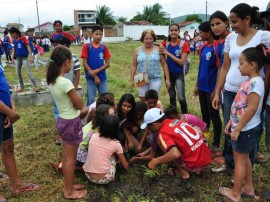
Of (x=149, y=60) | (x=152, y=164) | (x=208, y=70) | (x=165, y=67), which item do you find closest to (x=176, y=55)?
(x=165, y=67)

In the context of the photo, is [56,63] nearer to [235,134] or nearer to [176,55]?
[235,134]

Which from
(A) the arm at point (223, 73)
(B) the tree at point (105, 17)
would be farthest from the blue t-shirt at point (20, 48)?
(B) the tree at point (105, 17)

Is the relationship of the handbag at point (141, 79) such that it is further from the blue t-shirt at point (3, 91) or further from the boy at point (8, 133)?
the blue t-shirt at point (3, 91)

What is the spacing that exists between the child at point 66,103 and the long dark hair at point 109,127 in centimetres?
Answer: 35

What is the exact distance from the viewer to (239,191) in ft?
8.66

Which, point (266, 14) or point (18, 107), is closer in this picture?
point (266, 14)

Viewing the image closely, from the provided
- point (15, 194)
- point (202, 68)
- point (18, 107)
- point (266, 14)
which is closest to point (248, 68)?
point (266, 14)

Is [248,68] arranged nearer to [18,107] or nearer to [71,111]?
[71,111]

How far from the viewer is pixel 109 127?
9.77 feet

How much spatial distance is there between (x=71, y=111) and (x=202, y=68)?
1.94m

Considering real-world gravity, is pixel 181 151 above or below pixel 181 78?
below

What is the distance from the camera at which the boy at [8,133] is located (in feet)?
8.21

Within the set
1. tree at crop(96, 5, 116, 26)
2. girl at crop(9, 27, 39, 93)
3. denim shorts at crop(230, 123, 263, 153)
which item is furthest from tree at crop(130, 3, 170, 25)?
denim shorts at crop(230, 123, 263, 153)

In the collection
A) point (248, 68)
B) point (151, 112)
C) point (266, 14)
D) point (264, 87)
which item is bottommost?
point (151, 112)
